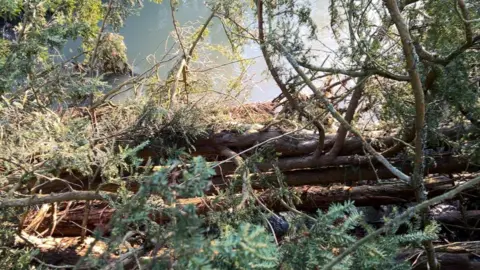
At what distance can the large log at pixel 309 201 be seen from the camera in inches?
88.7

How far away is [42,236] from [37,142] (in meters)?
1.20

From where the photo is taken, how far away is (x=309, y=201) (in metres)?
2.45

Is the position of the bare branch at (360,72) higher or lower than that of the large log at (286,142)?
higher

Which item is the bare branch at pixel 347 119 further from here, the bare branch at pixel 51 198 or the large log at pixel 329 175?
the bare branch at pixel 51 198

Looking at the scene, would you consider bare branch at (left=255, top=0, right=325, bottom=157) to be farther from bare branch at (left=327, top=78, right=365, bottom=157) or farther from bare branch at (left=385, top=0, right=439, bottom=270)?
bare branch at (left=385, top=0, right=439, bottom=270)

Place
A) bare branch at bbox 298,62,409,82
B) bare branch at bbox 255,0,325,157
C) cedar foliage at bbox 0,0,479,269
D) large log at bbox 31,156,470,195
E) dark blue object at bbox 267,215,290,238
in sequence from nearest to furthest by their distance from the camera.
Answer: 1. cedar foliage at bbox 0,0,479,269
2. bare branch at bbox 298,62,409,82
3. bare branch at bbox 255,0,325,157
4. large log at bbox 31,156,470,195
5. dark blue object at bbox 267,215,290,238

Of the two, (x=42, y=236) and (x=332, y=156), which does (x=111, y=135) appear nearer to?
(x=42, y=236)

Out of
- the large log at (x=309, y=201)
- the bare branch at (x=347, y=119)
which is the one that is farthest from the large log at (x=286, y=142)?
the large log at (x=309, y=201)

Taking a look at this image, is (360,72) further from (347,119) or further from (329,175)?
(329,175)

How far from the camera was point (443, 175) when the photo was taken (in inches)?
90.7

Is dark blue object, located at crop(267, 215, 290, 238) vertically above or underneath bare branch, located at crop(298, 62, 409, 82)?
underneath

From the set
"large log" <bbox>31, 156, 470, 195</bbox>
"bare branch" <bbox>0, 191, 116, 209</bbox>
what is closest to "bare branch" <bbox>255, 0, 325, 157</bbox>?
"large log" <bbox>31, 156, 470, 195</bbox>

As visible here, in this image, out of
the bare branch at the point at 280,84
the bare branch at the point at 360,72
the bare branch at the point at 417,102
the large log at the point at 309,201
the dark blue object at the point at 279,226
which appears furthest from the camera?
the dark blue object at the point at 279,226

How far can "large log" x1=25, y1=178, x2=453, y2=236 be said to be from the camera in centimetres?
225
